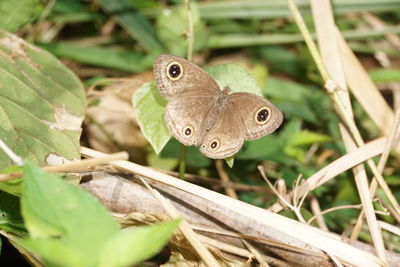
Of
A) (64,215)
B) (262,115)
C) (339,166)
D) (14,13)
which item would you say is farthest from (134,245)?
(14,13)

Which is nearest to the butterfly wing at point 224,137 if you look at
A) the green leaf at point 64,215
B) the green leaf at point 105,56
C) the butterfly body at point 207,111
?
the butterfly body at point 207,111

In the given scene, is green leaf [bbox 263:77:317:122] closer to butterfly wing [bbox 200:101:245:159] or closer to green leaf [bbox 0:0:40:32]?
butterfly wing [bbox 200:101:245:159]

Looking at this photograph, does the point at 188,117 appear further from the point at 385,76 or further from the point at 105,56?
the point at 385,76

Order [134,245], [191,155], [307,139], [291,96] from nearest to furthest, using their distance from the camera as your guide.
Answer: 1. [134,245]
2. [191,155]
3. [307,139]
4. [291,96]

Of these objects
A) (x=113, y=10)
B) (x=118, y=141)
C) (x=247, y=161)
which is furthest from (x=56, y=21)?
(x=247, y=161)

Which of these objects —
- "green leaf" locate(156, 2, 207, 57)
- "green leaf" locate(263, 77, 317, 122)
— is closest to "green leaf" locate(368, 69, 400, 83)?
"green leaf" locate(263, 77, 317, 122)

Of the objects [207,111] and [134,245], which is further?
[207,111]
